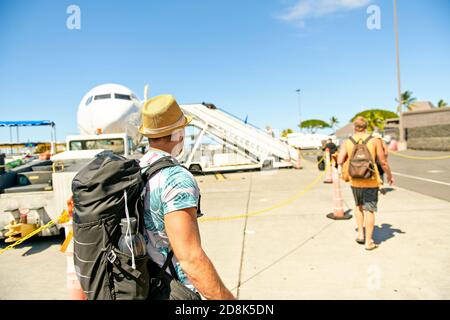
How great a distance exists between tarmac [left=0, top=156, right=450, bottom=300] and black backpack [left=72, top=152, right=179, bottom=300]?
2.25 m

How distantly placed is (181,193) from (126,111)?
28.6ft

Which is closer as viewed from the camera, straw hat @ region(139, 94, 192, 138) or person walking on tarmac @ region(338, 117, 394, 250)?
straw hat @ region(139, 94, 192, 138)

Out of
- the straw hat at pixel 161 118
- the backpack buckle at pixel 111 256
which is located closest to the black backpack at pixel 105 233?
the backpack buckle at pixel 111 256

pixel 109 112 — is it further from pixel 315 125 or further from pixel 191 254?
pixel 315 125

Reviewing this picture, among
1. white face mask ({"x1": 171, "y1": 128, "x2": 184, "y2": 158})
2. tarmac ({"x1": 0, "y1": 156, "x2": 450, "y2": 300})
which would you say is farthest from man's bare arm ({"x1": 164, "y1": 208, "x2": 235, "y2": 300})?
tarmac ({"x1": 0, "y1": 156, "x2": 450, "y2": 300})

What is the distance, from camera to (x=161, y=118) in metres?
1.59

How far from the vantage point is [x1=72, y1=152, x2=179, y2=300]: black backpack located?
1406 millimetres

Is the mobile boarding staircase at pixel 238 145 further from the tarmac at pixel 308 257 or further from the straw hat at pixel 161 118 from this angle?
the straw hat at pixel 161 118

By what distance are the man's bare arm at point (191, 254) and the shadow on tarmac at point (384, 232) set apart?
442 centimetres

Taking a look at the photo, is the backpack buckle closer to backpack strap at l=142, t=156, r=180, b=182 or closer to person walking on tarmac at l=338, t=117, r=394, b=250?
backpack strap at l=142, t=156, r=180, b=182

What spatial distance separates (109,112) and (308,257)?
25.2 feet

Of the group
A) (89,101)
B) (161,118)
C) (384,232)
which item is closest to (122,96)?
(89,101)

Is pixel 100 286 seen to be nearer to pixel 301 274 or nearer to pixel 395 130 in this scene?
pixel 301 274
